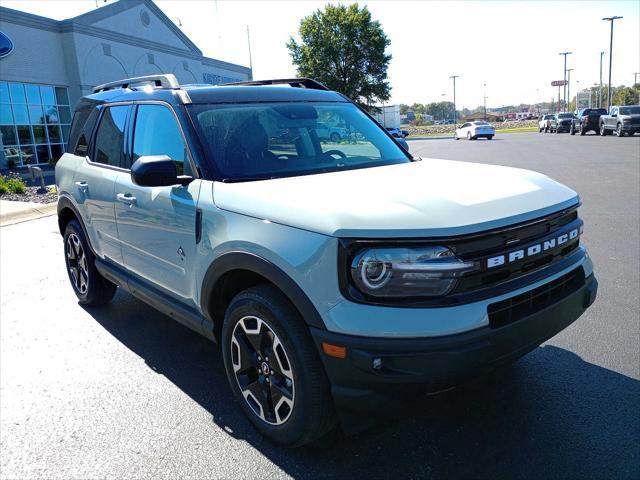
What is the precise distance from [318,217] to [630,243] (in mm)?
5618

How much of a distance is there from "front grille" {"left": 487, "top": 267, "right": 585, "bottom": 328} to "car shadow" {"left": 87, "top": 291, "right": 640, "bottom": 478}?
0.49 meters

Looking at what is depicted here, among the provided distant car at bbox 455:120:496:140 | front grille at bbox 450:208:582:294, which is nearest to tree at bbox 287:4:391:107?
distant car at bbox 455:120:496:140

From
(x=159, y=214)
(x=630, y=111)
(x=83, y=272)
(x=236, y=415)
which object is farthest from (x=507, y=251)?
(x=630, y=111)

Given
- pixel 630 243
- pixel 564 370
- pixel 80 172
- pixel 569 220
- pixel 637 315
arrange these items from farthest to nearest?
pixel 630 243
pixel 80 172
pixel 637 315
pixel 564 370
pixel 569 220

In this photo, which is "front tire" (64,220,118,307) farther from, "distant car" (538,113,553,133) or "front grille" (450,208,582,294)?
"distant car" (538,113,553,133)

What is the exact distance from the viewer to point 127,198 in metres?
3.86

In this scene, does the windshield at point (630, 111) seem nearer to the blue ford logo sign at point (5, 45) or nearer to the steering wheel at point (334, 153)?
the blue ford logo sign at point (5, 45)

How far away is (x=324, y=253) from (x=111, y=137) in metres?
2.85

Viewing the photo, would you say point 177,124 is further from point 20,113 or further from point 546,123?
point 546,123

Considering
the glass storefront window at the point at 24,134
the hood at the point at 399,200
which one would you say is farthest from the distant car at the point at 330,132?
the glass storefront window at the point at 24,134

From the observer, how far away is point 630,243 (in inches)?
259

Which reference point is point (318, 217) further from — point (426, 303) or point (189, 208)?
point (189, 208)

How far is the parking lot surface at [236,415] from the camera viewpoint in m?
2.71

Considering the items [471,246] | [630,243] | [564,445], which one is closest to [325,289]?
[471,246]
